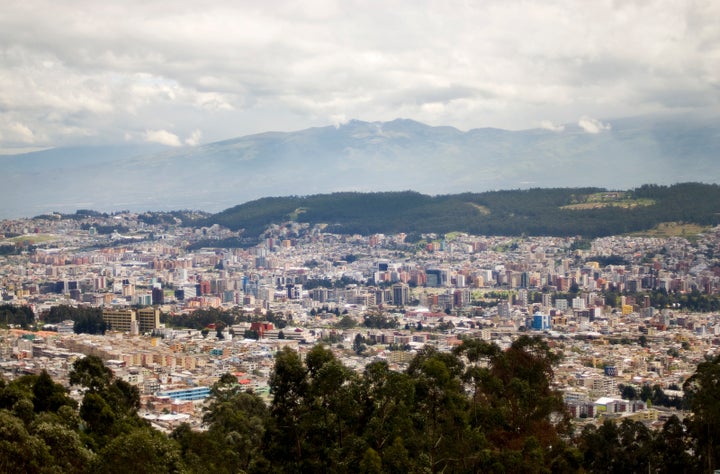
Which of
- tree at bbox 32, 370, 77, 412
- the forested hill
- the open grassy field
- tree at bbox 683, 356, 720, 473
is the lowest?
tree at bbox 683, 356, 720, 473

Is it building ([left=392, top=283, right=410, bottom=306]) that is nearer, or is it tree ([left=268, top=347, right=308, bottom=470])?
tree ([left=268, top=347, right=308, bottom=470])

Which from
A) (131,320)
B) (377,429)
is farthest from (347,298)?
(377,429)

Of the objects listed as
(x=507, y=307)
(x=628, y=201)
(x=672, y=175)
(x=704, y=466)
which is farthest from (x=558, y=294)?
(x=672, y=175)

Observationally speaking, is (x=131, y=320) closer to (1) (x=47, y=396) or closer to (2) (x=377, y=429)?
(1) (x=47, y=396)

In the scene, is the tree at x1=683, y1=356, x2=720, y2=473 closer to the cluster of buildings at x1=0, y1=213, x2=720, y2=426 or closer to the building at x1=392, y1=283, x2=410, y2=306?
the cluster of buildings at x1=0, y1=213, x2=720, y2=426

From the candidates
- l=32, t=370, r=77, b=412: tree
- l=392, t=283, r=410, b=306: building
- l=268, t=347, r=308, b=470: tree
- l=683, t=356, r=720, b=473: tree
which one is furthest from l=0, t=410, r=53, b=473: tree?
l=392, t=283, r=410, b=306: building

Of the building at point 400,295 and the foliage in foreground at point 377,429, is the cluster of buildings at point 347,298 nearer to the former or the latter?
the building at point 400,295
